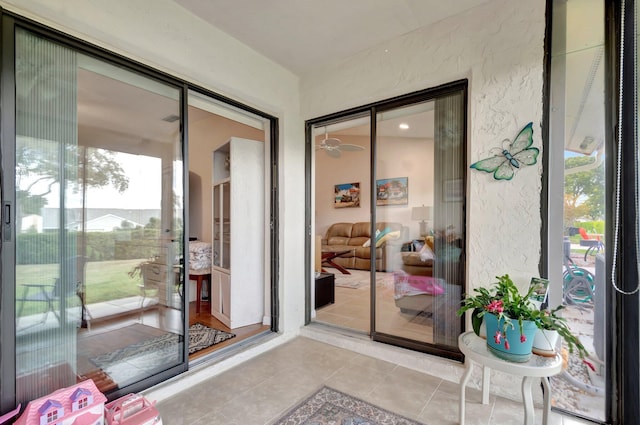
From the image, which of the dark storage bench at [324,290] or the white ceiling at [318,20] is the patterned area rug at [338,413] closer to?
the dark storage bench at [324,290]

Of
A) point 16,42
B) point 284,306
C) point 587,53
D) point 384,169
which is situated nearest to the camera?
point 16,42

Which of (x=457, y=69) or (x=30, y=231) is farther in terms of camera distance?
(x=457, y=69)

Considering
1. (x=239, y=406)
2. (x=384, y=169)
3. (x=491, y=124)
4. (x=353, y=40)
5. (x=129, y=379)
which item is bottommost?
(x=239, y=406)

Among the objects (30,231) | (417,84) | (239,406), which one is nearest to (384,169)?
(417,84)

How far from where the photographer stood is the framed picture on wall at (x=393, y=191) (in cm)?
279

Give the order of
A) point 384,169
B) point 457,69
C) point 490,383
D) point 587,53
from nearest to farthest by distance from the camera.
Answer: point 587,53 < point 490,383 < point 457,69 < point 384,169

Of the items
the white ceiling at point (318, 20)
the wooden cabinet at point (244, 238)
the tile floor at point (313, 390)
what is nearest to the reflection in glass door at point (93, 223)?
the tile floor at point (313, 390)

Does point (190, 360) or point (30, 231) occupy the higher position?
point (30, 231)

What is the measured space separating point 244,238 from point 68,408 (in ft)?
6.67

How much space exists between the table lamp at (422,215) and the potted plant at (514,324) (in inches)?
38.3

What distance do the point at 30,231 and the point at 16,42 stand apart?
3.33ft

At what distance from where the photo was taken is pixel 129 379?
1966 mm

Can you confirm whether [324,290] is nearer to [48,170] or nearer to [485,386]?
[485,386]

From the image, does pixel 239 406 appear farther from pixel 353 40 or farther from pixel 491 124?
pixel 353 40
